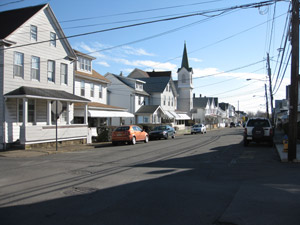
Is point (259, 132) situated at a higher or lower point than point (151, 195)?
higher

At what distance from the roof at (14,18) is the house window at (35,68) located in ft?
7.87

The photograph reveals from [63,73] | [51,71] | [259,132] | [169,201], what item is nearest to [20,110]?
[51,71]

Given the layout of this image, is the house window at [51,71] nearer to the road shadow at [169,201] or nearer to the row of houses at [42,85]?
the row of houses at [42,85]

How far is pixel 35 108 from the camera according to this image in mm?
21156

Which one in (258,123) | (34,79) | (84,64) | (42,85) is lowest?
(258,123)

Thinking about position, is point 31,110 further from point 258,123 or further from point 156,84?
point 156,84

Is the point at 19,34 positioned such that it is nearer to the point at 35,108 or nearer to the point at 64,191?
the point at 35,108

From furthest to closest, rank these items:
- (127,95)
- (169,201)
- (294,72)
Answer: (127,95)
(294,72)
(169,201)

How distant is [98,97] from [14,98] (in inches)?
539

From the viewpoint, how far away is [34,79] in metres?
21.3

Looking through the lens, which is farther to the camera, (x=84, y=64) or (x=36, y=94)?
(x=84, y=64)

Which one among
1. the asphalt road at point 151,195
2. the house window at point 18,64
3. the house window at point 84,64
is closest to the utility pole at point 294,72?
the asphalt road at point 151,195

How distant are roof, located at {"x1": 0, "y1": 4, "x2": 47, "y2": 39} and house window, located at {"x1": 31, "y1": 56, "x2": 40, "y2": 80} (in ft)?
7.87

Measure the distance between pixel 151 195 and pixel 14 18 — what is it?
2011cm
